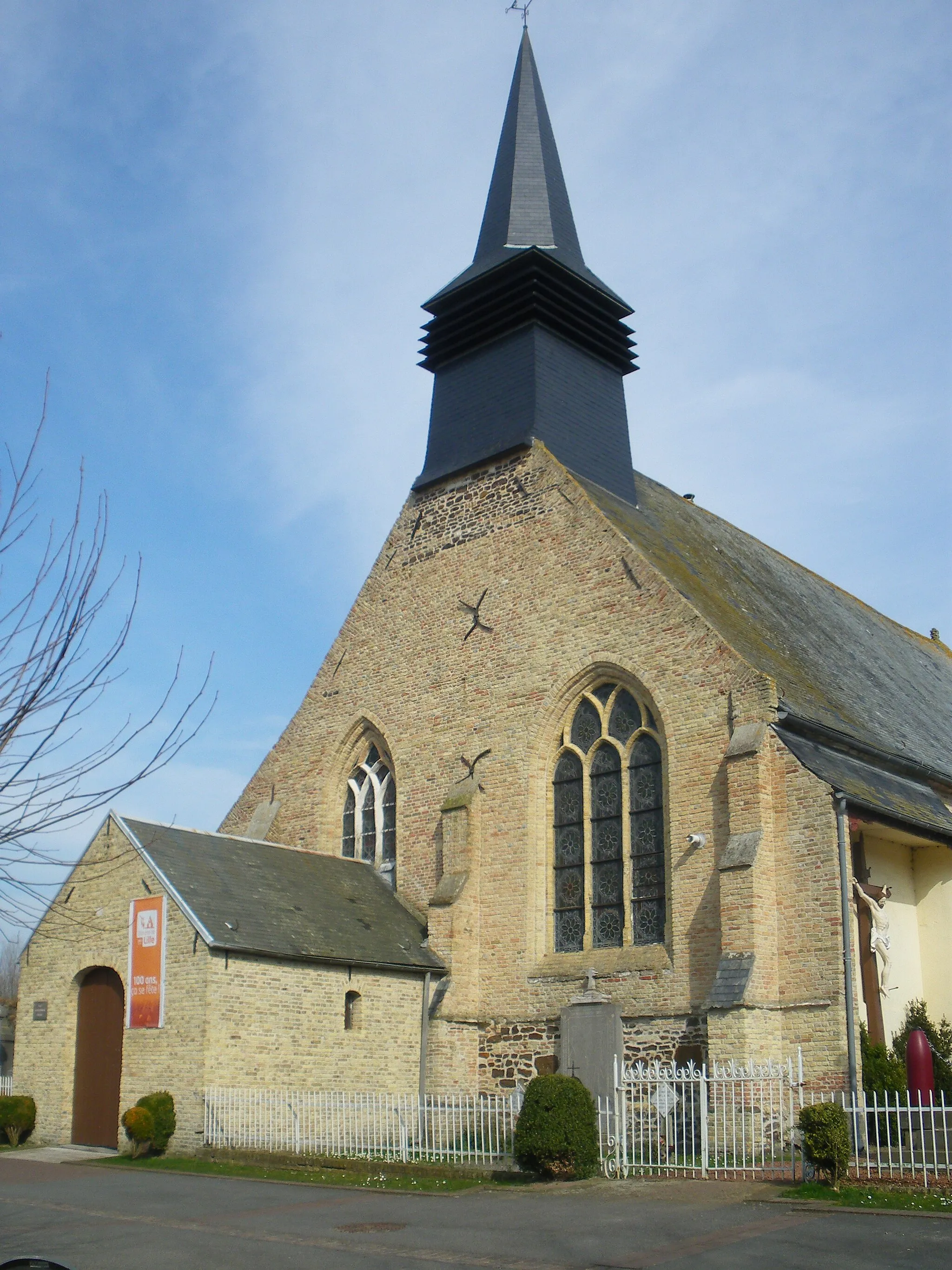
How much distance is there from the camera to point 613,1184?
501 inches

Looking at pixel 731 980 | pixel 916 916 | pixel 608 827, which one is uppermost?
pixel 608 827

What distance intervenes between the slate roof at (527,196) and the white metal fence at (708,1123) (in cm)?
1495

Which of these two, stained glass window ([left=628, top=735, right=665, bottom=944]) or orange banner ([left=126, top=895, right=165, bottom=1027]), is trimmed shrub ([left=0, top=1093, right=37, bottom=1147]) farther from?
stained glass window ([left=628, top=735, right=665, bottom=944])

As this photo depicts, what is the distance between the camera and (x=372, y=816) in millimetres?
22453

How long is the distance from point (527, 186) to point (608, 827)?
14079 millimetres

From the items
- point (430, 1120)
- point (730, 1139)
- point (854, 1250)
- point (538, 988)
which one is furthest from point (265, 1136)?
point (854, 1250)

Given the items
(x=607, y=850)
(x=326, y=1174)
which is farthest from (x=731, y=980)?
(x=326, y=1174)

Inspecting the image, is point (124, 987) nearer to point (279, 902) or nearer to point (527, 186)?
point (279, 902)

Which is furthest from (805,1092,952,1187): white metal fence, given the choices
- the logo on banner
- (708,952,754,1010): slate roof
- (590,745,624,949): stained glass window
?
the logo on banner

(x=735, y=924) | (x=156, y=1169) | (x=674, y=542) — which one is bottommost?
(x=156, y=1169)

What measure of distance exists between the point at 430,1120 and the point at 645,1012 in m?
3.68

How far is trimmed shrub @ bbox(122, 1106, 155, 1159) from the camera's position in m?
16.2

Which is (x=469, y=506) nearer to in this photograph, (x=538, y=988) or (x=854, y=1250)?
(x=538, y=988)

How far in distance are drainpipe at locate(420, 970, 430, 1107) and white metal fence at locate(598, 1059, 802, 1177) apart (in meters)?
3.77
